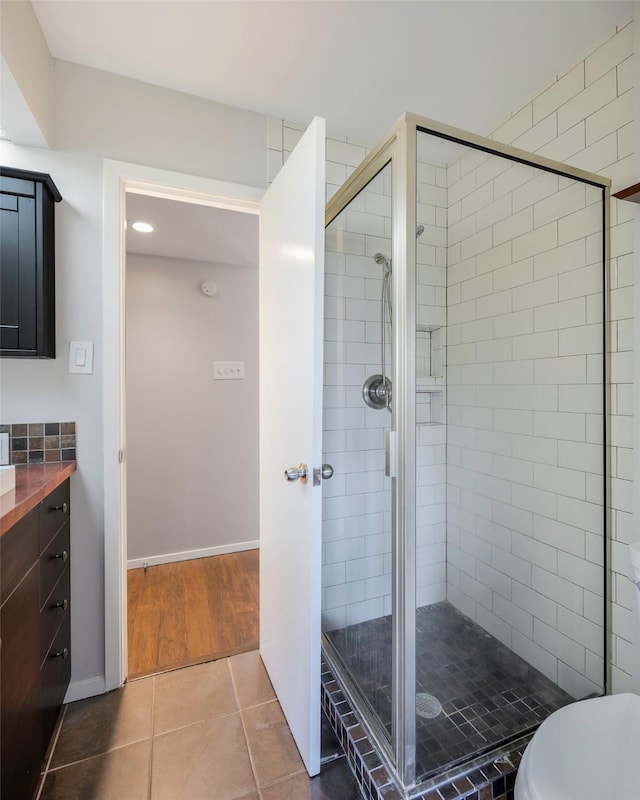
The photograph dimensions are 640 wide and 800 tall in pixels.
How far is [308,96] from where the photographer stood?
1.68 metres

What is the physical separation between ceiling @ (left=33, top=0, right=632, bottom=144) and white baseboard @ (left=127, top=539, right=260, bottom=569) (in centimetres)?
277

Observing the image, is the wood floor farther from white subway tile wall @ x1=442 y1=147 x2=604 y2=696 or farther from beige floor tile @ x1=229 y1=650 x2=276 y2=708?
white subway tile wall @ x1=442 y1=147 x2=604 y2=696

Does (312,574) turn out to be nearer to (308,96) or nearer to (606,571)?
(606,571)

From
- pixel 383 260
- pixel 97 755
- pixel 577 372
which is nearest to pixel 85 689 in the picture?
pixel 97 755

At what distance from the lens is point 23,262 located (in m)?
1.37

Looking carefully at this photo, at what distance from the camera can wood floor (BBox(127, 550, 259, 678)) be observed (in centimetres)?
183

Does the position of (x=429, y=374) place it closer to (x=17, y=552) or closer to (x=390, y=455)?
(x=390, y=455)

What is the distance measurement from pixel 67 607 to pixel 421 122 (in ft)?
6.77

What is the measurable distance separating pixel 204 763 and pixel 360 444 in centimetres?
120

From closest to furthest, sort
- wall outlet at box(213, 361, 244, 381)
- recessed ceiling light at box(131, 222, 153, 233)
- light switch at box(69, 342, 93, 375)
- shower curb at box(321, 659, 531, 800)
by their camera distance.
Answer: shower curb at box(321, 659, 531, 800), light switch at box(69, 342, 93, 375), recessed ceiling light at box(131, 222, 153, 233), wall outlet at box(213, 361, 244, 381)

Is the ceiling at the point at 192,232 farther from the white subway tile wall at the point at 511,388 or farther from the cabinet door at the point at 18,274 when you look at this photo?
the cabinet door at the point at 18,274

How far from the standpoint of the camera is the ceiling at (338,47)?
130 cm

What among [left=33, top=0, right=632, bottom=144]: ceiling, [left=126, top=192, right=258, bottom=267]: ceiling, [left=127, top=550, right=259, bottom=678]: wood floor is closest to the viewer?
[left=33, top=0, right=632, bottom=144]: ceiling

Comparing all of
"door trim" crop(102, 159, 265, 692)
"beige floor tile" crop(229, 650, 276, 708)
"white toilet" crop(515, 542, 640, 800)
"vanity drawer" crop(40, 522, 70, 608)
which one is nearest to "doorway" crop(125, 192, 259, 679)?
"beige floor tile" crop(229, 650, 276, 708)
